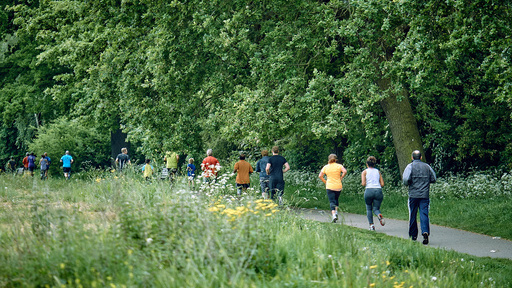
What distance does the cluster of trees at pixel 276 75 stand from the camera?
17.2 metres

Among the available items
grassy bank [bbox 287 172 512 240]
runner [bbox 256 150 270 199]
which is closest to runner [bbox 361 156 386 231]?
grassy bank [bbox 287 172 512 240]

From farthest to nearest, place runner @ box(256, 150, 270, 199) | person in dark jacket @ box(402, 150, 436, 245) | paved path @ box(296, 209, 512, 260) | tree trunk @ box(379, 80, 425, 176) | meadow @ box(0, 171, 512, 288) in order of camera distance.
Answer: tree trunk @ box(379, 80, 425, 176)
runner @ box(256, 150, 270, 199)
person in dark jacket @ box(402, 150, 436, 245)
paved path @ box(296, 209, 512, 260)
meadow @ box(0, 171, 512, 288)

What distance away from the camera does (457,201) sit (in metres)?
17.8

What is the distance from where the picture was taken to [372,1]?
626 inches

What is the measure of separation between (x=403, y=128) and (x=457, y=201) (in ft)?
9.33

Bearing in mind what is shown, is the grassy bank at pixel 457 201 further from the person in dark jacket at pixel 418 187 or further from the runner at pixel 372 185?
the person in dark jacket at pixel 418 187

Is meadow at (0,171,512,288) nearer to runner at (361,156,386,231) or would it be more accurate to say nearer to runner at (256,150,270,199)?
runner at (361,156,386,231)

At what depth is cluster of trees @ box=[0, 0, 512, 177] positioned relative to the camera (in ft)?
56.6

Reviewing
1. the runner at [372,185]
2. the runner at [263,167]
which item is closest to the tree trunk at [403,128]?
the runner at [263,167]

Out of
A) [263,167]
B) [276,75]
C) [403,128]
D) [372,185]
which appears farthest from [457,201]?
[276,75]

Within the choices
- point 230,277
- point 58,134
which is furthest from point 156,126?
point 58,134

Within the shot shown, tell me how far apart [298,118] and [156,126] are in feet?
17.5

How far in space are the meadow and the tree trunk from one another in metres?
9.73

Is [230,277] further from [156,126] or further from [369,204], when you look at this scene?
[156,126]
